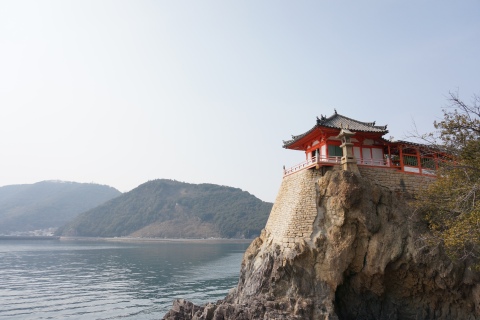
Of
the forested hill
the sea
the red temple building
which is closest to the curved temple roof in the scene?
the red temple building

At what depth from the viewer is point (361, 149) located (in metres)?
25.9

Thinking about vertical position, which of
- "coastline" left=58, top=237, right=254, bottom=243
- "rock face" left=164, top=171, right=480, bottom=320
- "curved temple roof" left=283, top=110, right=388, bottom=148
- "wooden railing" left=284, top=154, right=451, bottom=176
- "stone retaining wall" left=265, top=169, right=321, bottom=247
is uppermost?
"curved temple roof" left=283, top=110, right=388, bottom=148

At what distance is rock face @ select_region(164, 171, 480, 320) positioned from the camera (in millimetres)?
19703

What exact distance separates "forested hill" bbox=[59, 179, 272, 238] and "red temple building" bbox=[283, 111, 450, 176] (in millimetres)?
105055

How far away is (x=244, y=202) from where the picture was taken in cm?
15525

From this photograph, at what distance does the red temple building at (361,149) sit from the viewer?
24.1m

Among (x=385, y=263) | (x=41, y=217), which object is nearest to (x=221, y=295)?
(x=385, y=263)

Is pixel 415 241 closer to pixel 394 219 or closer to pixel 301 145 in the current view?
pixel 394 219

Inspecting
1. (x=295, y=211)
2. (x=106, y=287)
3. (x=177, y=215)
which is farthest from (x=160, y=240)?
(x=295, y=211)

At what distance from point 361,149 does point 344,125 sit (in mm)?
2448

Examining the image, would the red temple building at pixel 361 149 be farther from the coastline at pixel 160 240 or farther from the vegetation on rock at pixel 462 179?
the coastline at pixel 160 240

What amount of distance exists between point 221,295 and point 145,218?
12460 centimetres

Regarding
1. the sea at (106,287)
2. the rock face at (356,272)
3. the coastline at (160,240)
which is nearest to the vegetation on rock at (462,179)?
the rock face at (356,272)

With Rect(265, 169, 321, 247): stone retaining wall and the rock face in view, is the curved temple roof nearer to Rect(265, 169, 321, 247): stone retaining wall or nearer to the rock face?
Rect(265, 169, 321, 247): stone retaining wall
